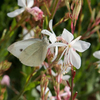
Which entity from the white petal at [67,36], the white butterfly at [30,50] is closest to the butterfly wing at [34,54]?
the white butterfly at [30,50]

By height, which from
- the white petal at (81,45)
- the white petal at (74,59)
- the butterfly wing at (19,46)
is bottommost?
the white petal at (74,59)

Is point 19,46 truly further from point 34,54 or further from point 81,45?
point 81,45

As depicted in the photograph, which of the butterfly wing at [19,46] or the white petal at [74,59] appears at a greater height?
the butterfly wing at [19,46]

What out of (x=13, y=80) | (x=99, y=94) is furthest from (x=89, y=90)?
(x=13, y=80)

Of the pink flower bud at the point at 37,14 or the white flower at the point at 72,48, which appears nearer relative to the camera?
the white flower at the point at 72,48

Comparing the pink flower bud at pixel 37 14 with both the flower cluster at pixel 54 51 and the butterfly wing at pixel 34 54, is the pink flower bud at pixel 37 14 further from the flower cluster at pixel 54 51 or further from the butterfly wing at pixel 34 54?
the butterfly wing at pixel 34 54

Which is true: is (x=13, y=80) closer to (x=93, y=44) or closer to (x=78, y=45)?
(x=93, y=44)
